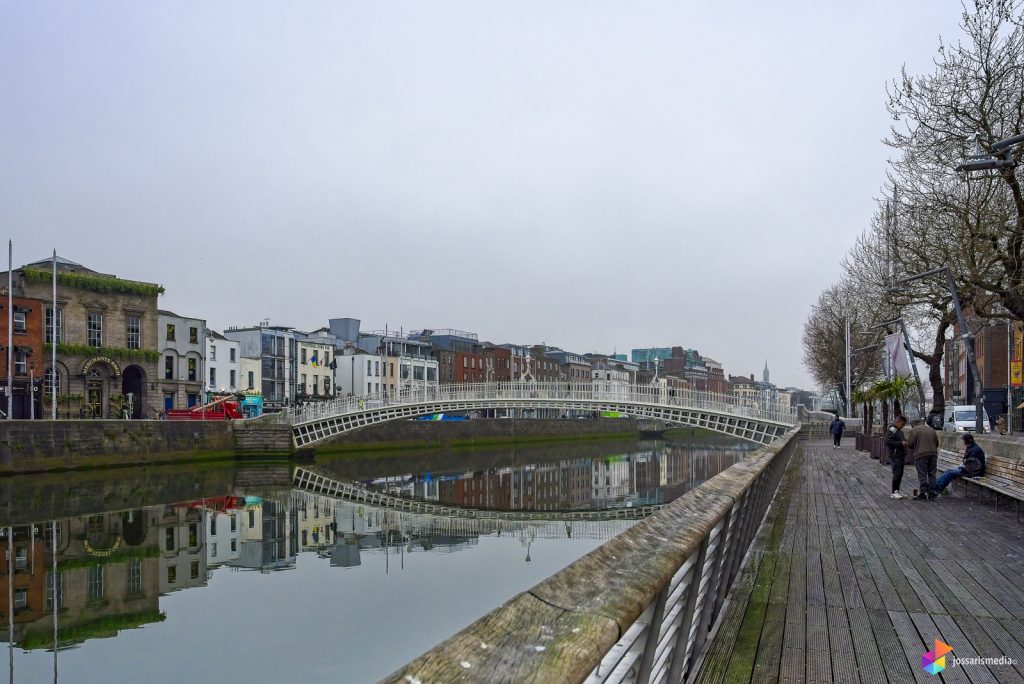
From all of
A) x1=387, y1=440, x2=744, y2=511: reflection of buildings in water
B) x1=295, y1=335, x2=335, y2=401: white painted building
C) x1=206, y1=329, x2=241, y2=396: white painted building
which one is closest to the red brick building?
x1=206, y1=329, x2=241, y2=396: white painted building

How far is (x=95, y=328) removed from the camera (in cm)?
3872

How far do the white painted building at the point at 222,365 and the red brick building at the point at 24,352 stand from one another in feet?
42.7

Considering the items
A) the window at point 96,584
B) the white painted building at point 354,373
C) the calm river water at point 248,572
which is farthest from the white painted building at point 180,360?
the window at point 96,584

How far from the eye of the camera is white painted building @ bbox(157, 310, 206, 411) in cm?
4344

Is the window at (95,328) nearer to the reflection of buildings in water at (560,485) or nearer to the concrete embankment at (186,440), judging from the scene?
the concrete embankment at (186,440)

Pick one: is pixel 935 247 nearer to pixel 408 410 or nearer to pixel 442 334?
pixel 408 410

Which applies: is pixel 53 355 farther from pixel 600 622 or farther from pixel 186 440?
pixel 600 622

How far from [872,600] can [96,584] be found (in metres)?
11.6

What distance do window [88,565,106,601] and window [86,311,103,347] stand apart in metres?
27.8

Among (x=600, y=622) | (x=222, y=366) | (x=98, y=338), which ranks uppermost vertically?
(x=98, y=338)

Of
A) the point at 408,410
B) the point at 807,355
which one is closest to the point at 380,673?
the point at 408,410

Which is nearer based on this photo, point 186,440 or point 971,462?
point 971,462

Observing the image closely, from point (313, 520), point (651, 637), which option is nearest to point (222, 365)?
point (313, 520)

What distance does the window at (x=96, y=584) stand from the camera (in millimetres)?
11958
